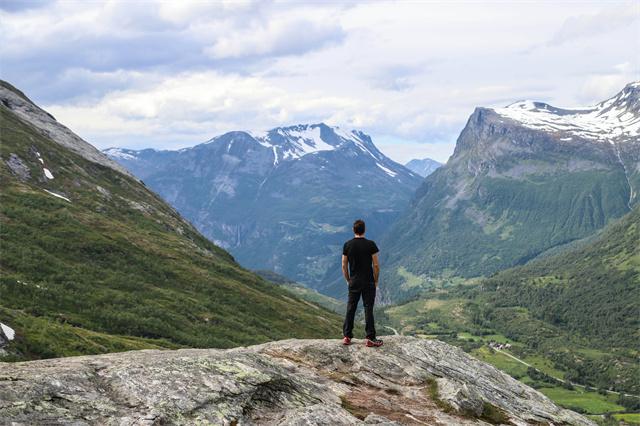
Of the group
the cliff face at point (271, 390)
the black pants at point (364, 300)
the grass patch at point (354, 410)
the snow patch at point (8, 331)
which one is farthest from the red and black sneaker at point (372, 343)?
the snow patch at point (8, 331)

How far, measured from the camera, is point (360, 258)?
103 ft

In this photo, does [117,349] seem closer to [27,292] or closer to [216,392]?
[27,292]

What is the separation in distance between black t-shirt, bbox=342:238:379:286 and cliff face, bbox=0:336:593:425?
5123 millimetres

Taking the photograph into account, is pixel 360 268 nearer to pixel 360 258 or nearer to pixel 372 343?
pixel 360 258

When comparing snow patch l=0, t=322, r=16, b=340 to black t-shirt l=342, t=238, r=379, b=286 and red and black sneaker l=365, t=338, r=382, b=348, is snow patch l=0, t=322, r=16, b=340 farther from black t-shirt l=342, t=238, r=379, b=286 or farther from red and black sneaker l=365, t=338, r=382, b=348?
black t-shirt l=342, t=238, r=379, b=286

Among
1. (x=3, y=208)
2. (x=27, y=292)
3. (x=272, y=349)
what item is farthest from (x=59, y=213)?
(x=272, y=349)

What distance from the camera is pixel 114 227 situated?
173250 millimetres

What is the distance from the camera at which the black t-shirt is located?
3105 centimetres

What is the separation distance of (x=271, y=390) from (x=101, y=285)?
4585 inches

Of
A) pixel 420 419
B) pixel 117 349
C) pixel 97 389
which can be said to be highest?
pixel 97 389

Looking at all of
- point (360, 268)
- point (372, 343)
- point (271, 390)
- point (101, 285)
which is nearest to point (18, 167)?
point (101, 285)

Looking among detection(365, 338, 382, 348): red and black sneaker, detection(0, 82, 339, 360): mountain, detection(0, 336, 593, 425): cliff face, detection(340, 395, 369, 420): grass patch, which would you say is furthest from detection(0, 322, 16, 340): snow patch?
detection(340, 395, 369, 420): grass patch

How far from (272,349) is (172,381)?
11432 millimetres

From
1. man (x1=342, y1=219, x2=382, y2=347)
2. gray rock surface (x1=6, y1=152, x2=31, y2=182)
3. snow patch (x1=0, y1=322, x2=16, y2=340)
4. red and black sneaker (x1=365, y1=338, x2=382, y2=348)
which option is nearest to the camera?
man (x1=342, y1=219, x2=382, y2=347)
